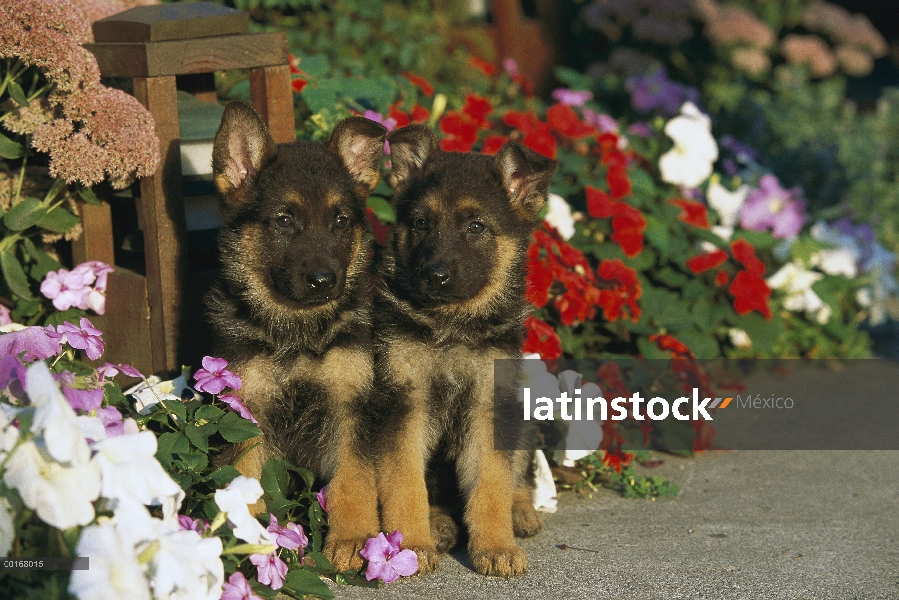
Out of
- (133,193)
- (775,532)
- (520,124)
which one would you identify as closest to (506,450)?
(775,532)

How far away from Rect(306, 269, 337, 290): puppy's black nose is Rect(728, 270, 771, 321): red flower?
3084mm

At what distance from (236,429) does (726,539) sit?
7.06 ft

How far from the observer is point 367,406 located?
390cm

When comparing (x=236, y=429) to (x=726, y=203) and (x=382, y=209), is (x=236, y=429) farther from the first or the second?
(x=726, y=203)

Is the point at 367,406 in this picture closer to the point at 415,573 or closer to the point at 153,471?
the point at 415,573

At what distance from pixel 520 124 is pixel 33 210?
2974mm

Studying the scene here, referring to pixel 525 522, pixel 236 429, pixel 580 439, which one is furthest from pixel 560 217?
pixel 236 429

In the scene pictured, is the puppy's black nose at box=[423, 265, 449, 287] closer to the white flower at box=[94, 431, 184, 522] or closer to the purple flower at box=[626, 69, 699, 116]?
the white flower at box=[94, 431, 184, 522]

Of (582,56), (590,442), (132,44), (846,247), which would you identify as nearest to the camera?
(132,44)

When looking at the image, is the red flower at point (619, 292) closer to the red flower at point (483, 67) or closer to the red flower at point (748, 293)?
the red flower at point (748, 293)

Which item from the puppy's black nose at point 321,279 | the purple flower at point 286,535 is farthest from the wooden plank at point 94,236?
the purple flower at point 286,535

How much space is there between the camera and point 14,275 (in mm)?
4273

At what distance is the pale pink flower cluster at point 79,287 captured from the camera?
4363 mm

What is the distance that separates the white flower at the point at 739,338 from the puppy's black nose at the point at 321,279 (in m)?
3.31
